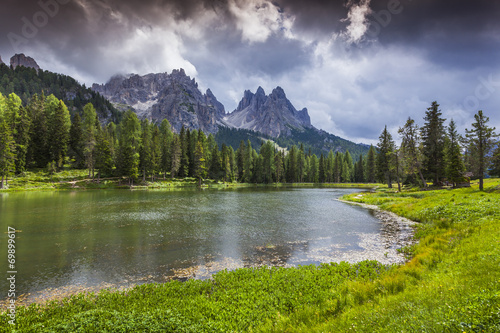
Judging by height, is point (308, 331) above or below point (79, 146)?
below

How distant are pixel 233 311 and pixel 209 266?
6666 mm

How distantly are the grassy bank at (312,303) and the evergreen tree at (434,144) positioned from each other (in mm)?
58907

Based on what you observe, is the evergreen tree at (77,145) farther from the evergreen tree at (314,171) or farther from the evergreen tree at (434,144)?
the evergreen tree at (314,171)

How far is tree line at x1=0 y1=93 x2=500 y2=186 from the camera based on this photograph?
57125mm

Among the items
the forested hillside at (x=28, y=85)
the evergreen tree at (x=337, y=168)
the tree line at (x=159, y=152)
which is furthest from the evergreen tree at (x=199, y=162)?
the forested hillside at (x=28, y=85)

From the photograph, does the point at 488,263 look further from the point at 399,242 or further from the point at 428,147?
the point at 428,147

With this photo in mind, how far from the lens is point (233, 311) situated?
27.9 feet

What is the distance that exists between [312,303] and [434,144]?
70930 millimetres

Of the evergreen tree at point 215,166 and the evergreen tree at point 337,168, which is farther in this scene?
the evergreen tree at point 337,168

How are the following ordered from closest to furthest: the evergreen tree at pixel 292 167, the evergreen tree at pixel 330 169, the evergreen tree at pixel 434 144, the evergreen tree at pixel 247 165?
the evergreen tree at pixel 434 144
the evergreen tree at pixel 247 165
the evergreen tree at pixel 292 167
the evergreen tree at pixel 330 169

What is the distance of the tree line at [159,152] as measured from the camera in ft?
187

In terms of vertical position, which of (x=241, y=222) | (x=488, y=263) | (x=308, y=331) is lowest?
(x=241, y=222)

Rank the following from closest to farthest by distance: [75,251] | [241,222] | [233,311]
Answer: [233,311] < [75,251] < [241,222]

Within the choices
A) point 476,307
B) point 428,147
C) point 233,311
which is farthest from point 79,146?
point 428,147
